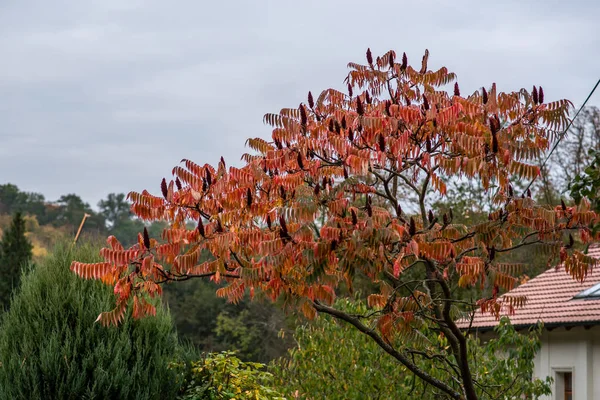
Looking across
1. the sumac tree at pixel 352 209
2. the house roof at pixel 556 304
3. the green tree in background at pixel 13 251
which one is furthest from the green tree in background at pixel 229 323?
the sumac tree at pixel 352 209

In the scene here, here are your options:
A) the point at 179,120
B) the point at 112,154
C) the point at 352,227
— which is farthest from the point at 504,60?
the point at 112,154

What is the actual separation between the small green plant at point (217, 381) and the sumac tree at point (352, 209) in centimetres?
169

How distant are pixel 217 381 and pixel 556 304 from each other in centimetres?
1244

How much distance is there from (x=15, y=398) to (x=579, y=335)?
1451 cm

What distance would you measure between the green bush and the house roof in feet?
33.4

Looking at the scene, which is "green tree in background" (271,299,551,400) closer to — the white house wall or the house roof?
the house roof

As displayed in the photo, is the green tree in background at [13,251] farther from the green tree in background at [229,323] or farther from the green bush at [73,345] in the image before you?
the green bush at [73,345]

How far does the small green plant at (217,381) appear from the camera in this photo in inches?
420

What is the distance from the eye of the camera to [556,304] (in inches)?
824

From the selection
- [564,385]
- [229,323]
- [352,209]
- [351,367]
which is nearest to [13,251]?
[229,323]

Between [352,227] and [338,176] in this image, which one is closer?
[352,227]

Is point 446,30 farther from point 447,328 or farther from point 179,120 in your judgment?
point 179,120

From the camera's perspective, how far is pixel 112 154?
5491 centimetres

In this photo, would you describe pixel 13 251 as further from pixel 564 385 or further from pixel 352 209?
pixel 352 209
